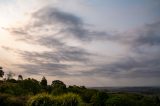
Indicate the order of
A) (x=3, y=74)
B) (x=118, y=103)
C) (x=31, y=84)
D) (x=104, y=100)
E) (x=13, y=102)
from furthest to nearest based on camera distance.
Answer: (x=3, y=74), (x=31, y=84), (x=104, y=100), (x=118, y=103), (x=13, y=102)

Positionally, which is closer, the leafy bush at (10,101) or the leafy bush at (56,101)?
the leafy bush at (56,101)

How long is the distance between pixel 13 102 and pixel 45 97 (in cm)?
583

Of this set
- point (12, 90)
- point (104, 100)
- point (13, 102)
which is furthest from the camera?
point (12, 90)

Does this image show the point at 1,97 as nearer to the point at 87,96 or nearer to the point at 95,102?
the point at 95,102

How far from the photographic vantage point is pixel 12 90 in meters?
42.1

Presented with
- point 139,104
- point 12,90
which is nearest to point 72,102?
point 139,104

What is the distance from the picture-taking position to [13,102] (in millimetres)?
30578

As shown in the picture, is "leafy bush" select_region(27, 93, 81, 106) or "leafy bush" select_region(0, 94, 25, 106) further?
"leafy bush" select_region(0, 94, 25, 106)

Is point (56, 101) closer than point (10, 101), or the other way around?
point (56, 101)

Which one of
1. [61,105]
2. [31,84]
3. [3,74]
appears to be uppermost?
[3,74]

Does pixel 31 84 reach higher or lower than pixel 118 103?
higher

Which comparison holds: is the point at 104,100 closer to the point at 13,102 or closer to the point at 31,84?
the point at 13,102

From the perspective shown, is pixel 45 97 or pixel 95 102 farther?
pixel 95 102

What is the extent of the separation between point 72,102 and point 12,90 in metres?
18.5
